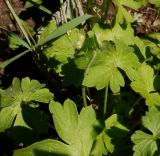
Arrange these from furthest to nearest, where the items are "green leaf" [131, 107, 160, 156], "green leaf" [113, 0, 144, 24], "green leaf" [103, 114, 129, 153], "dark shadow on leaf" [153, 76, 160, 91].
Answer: "green leaf" [113, 0, 144, 24] → "dark shadow on leaf" [153, 76, 160, 91] → "green leaf" [103, 114, 129, 153] → "green leaf" [131, 107, 160, 156]

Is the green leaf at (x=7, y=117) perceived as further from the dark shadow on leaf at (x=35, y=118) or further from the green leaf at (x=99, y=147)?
the green leaf at (x=99, y=147)

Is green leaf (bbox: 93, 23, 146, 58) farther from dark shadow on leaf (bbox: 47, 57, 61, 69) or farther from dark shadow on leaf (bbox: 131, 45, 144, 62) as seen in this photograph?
dark shadow on leaf (bbox: 47, 57, 61, 69)

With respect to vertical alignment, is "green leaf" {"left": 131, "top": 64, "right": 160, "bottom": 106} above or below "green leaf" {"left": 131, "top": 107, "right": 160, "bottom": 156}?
above

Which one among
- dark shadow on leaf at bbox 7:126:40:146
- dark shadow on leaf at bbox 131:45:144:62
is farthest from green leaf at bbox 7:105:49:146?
dark shadow on leaf at bbox 131:45:144:62

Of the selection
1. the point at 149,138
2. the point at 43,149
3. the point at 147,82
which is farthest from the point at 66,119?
the point at 147,82

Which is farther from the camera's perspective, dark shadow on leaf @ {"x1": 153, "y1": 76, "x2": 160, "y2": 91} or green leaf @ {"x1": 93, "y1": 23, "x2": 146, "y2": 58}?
green leaf @ {"x1": 93, "y1": 23, "x2": 146, "y2": 58}

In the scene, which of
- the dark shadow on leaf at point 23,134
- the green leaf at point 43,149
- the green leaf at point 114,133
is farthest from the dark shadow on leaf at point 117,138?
the dark shadow on leaf at point 23,134

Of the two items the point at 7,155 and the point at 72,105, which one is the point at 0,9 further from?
the point at 72,105

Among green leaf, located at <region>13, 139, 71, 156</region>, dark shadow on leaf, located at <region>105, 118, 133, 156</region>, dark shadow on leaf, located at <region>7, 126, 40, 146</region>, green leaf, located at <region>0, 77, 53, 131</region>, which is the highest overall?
green leaf, located at <region>0, 77, 53, 131</region>
